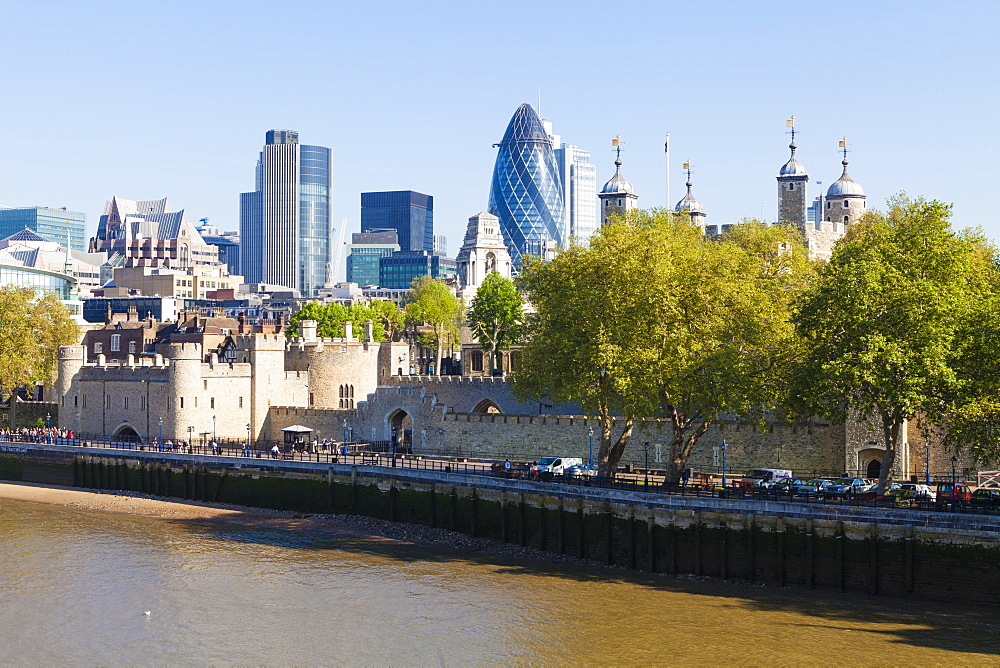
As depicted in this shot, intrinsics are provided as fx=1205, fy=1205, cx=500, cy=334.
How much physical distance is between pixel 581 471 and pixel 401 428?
2331 cm

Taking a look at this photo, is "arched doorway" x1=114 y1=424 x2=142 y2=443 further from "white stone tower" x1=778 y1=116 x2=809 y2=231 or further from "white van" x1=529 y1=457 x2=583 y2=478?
"white stone tower" x1=778 y1=116 x2=809 y2=231

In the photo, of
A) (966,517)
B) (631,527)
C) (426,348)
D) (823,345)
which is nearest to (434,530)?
(631,527)

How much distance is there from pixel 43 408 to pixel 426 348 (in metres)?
46.3

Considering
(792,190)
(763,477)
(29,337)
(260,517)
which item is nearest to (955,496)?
(763,477)

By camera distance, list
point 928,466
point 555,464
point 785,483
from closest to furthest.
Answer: point 785,483 → point 928,466 → point 555,464

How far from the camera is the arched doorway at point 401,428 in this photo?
3300 inches

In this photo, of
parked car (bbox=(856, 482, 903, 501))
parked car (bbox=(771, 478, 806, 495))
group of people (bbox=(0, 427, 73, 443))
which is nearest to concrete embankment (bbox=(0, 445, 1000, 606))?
parked car (bbox=(856, 482, 903, 501))

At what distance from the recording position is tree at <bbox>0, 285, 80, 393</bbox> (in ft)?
320

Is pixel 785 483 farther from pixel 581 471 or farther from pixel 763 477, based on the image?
pixel 581 471

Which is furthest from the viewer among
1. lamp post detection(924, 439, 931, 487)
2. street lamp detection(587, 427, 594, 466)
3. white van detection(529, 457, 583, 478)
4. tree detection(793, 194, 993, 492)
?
street lamp detection(587, 427, 594, 466)

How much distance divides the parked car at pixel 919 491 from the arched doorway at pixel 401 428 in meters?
39.1

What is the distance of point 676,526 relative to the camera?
5078cm

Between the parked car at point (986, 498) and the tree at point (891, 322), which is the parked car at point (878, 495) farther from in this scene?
the parked car at point (986, 498)

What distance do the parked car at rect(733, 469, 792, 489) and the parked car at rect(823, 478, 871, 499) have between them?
3103mm
